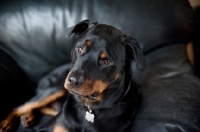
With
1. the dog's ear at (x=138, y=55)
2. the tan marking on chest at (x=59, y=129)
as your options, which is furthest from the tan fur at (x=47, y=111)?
the dog's ear at (x=138, y=55)

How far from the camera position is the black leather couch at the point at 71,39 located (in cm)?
159

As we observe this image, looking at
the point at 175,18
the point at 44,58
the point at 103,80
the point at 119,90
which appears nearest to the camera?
the point at 103,80

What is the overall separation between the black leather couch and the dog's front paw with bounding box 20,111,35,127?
0.17ft

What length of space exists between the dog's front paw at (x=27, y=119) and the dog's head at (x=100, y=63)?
50 centimetres

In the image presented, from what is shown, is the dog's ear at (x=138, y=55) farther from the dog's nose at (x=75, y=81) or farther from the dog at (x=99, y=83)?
the dog's nose at (x=75, y=81)

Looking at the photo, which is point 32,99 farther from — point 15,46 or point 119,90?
point 119,90

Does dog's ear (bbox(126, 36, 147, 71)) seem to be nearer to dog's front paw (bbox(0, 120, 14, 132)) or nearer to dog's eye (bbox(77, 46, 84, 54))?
dog's eye (bbox(77, 46, 84, 54))

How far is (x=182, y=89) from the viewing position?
134cm

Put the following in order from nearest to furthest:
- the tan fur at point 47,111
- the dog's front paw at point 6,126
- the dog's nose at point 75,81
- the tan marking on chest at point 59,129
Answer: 1. the dog's nose at point 75,81
2. the tan marking on chest at point 59,129
3. the dog's front paw at point 6,126
4. the tan fur at point 47,111

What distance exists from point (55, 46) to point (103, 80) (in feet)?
2.26

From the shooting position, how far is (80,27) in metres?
1.35

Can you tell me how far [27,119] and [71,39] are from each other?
62 cm

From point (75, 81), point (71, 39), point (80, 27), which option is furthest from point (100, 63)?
point (71, 39)

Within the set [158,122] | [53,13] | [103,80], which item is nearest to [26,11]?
[53,13]
